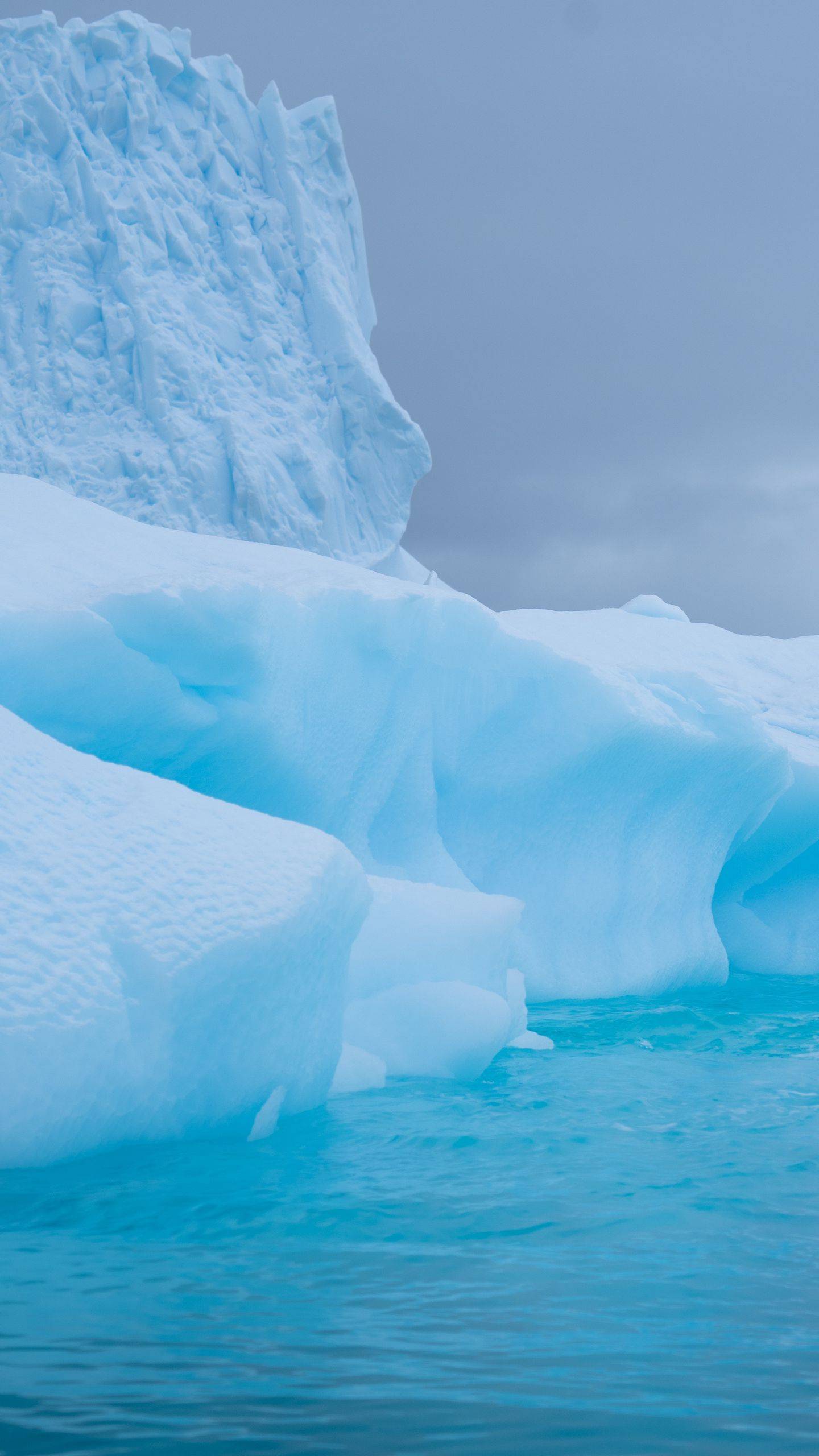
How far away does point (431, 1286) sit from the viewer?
8.02ft

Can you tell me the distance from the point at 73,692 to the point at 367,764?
5.49ft

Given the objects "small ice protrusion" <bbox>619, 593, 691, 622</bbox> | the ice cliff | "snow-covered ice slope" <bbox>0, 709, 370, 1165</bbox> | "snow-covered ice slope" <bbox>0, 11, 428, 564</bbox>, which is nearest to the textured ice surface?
the ice cliff

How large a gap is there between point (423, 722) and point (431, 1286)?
408 cm

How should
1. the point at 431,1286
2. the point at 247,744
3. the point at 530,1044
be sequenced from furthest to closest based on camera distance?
the point at 247,744, the point at 530,1044, the point at 431,1286

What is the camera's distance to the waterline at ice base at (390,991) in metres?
2.19

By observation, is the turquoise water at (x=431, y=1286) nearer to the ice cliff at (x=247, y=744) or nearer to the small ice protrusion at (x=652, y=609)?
the ice cliff at (x=247, y=744)

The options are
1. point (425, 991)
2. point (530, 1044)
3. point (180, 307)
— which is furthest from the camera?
point (180, 307)

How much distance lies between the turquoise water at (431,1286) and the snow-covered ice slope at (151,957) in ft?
0.57

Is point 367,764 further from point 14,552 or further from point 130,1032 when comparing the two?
point 130,1032

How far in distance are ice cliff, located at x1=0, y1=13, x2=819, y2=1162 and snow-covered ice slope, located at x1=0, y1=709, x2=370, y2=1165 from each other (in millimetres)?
10

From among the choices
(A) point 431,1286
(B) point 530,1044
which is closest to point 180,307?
(B) point 530,1044

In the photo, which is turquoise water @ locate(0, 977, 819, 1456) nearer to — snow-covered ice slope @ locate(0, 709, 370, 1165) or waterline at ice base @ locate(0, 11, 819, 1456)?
waterline at ice base @ locate(0, 11, 819, 1456)

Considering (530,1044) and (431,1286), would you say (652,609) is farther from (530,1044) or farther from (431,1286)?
(431,1286)

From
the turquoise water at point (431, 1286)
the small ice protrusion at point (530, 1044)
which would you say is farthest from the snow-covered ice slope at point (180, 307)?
the turquoise water at point (431, 1286)
